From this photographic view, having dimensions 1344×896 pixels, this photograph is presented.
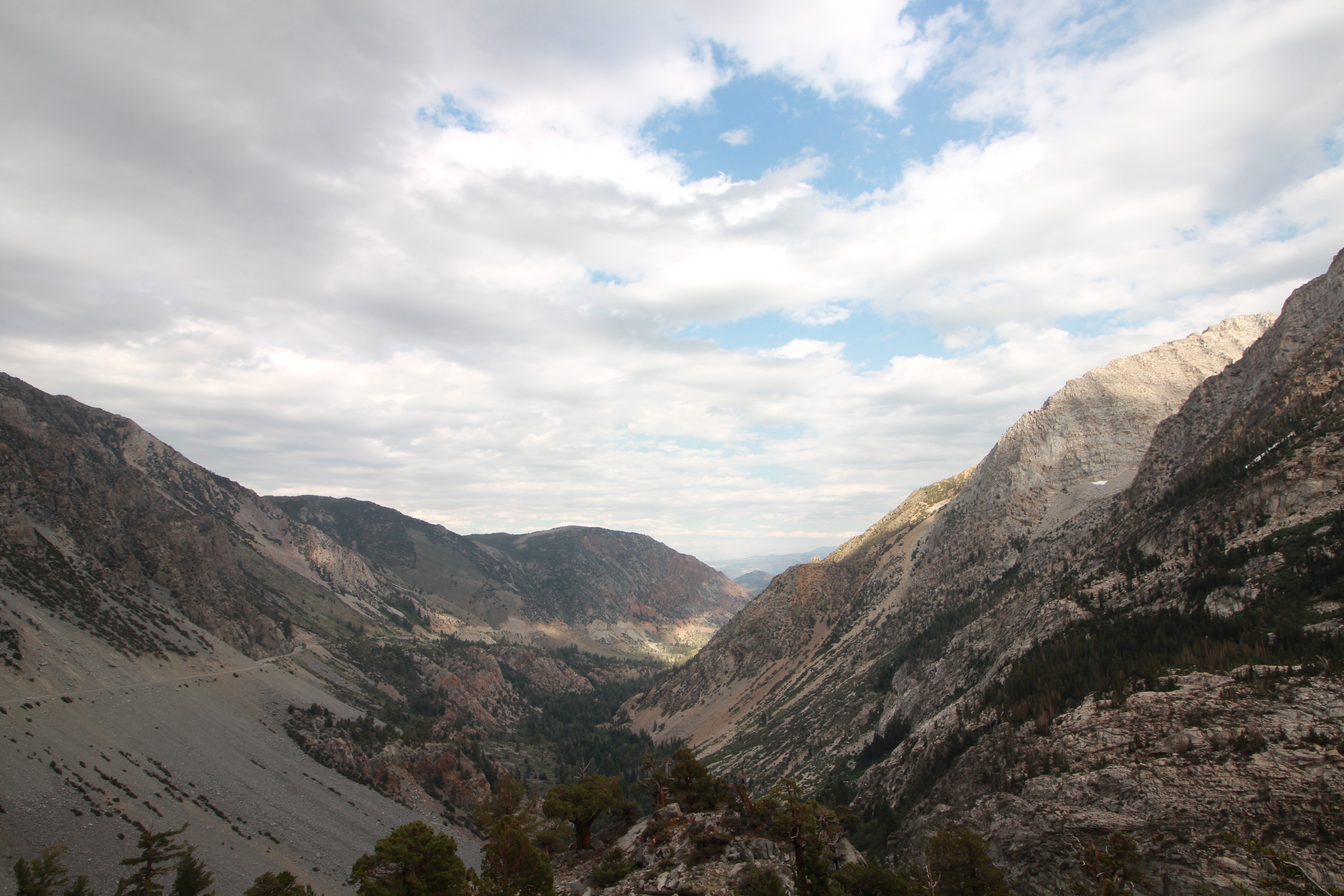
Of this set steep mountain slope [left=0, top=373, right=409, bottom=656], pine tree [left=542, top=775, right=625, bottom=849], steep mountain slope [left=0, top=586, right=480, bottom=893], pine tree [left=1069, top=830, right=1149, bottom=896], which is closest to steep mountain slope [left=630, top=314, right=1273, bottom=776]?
pine tree [left=542, top=775, right=625, bottom=849]

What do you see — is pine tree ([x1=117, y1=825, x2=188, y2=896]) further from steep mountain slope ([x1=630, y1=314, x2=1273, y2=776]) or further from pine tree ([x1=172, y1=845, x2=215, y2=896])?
steep mountain slope ([x1=630, y1=314, x2=1273, y2=776])

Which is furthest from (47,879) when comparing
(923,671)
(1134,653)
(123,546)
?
(123,546)

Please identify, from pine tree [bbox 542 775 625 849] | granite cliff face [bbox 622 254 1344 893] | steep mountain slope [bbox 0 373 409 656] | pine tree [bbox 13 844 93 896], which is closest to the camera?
granite cliff face [bbox 622 254 1344 893]

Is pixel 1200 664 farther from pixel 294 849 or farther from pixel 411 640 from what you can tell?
pixel 411 640

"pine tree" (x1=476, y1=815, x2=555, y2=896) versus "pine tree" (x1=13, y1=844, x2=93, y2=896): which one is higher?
"pine tree" (x1=476, y1=815, x2=555, y2=896)

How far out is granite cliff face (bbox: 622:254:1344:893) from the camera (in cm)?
2750

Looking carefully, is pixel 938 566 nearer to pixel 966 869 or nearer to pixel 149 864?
pixel 966 869

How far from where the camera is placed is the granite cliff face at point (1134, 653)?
2750 cm

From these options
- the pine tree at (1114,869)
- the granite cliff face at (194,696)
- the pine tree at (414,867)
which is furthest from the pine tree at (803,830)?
the granite cliff face at (194,696)

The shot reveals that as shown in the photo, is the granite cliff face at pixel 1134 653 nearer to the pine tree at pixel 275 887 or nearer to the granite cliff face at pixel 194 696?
the pine tree at pixel 275 887

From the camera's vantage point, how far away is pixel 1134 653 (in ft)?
135

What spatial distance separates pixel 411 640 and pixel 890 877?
191990 mm

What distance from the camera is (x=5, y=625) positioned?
208ft

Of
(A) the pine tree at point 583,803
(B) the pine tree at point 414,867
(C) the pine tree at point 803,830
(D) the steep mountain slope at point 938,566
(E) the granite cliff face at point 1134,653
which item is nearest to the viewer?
(B) the pine tree at point 414,867
